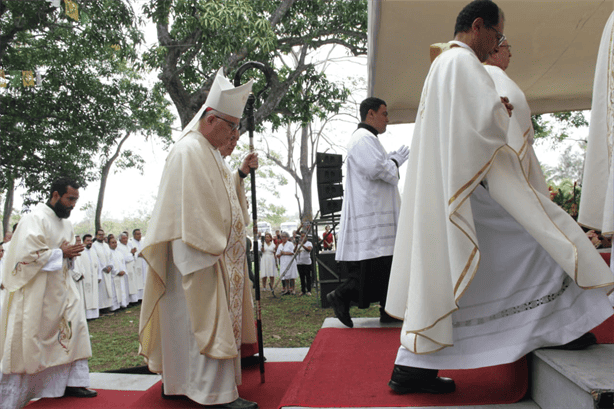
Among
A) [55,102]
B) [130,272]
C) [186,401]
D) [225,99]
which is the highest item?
[55,102]

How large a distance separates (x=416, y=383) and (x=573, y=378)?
761 millimetres

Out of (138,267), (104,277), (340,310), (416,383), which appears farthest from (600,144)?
(138,267)

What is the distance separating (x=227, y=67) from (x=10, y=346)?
6.65 m

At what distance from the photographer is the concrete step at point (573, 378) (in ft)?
5.63

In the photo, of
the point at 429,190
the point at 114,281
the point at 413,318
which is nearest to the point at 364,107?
the point at 429,190

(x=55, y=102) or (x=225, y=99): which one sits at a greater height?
(x=55, y=102)

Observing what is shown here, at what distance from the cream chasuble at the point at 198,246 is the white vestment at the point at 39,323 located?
4.62ft

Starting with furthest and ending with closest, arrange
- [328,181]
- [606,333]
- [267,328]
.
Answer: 1. [267,328]
2. [328,181]
3. [606,333]

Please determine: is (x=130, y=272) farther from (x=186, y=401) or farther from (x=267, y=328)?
(x=186, y=401)

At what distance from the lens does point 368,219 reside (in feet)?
14.4

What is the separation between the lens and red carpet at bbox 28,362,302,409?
3.32 metres

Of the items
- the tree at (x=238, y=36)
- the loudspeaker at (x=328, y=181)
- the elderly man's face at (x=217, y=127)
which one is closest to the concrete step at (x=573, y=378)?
the elderly man's face at (x=217, y=127)

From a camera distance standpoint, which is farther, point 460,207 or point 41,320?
point 41,320

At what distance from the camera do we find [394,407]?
2.28 metres
